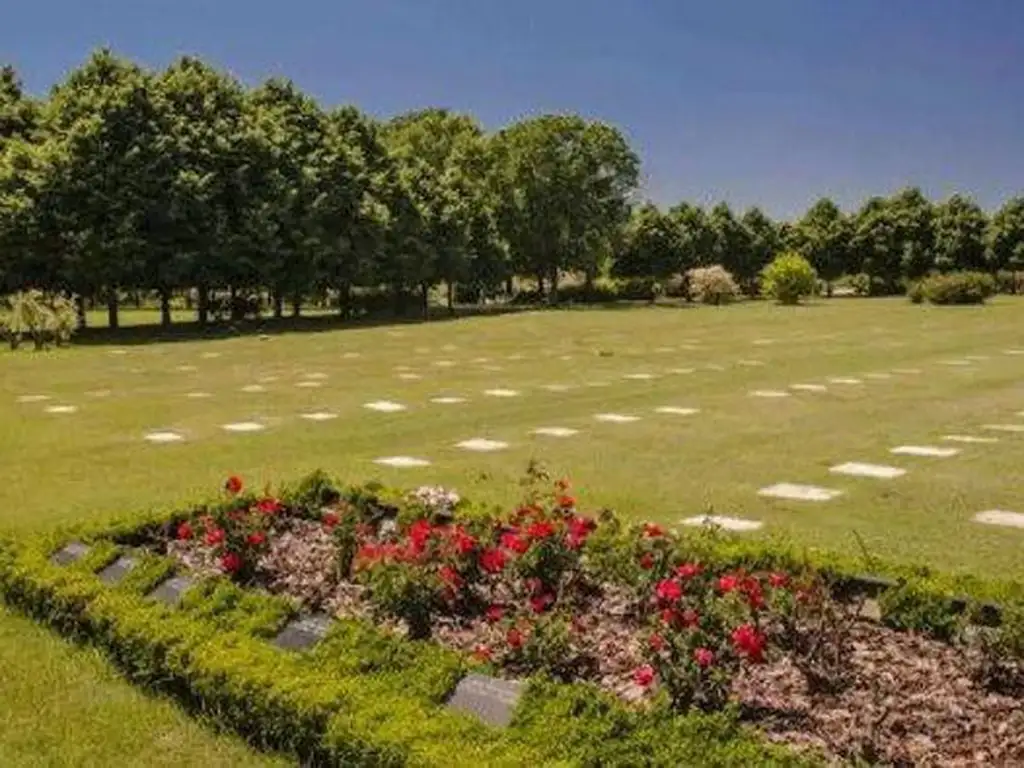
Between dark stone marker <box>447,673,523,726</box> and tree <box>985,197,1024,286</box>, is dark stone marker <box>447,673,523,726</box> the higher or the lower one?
the lower one

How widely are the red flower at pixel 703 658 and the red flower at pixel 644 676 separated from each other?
0.96ft

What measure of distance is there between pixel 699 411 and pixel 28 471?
1245cm

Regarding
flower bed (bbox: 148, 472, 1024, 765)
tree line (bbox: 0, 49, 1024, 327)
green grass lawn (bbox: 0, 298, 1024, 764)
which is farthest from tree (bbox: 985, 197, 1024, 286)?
flower bed (bbox: 148, 472, 1024, 765)

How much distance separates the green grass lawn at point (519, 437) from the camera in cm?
1116

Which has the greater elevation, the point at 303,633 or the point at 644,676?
the point at 644,676

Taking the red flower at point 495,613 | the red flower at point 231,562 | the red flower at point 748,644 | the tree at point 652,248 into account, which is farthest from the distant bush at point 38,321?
the tree at point 652,248

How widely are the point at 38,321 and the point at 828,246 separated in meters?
83.6

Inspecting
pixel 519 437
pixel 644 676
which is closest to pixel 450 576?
pixel 644 676

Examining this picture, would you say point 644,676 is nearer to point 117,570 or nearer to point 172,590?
point 172,590

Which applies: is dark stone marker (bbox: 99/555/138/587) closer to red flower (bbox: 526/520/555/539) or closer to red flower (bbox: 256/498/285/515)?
red flower (bbox: 256/498/285/515)

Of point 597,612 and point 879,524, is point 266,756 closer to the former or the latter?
point 597,612

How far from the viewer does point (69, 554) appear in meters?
10.0

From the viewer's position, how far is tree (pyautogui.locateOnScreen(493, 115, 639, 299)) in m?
85.5

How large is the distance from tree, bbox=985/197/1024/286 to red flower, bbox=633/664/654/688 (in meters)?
104
